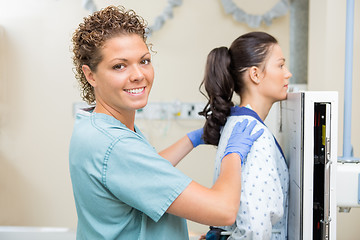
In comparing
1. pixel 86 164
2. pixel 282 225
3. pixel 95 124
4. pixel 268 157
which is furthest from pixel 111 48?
pixel 282 225

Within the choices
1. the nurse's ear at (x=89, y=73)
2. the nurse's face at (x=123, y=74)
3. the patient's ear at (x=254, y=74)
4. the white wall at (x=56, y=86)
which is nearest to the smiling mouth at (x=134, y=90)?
the nurse's face at (x=123, y=74)

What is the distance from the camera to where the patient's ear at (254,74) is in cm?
137

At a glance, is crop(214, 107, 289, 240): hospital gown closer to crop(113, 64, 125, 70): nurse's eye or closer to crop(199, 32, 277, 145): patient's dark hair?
crop(199, 32, 277, 145): patient's dark hair

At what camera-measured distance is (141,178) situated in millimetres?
916

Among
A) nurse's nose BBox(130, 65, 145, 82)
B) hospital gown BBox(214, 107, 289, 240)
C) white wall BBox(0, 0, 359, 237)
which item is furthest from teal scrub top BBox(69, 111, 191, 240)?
white wall BBox(0, 0, 359, 237)

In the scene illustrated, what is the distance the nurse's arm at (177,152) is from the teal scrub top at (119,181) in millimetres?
499

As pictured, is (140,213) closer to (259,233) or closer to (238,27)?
(259,233)

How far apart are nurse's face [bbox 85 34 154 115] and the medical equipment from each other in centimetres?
43

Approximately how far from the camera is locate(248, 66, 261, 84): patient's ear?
4.49 ft

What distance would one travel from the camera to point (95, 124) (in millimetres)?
982

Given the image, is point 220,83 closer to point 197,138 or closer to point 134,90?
point 197,138

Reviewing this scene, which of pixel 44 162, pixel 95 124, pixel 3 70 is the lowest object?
pixel 44 162

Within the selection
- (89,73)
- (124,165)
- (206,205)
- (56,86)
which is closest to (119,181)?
(124,165)

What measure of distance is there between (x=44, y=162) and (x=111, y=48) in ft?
6.72
